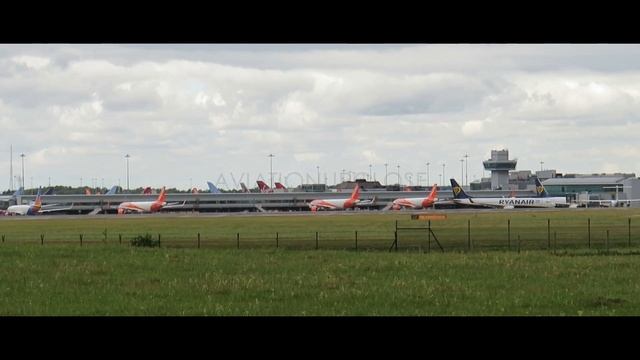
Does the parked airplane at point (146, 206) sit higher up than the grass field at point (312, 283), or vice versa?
the grass field at point (312, 283)

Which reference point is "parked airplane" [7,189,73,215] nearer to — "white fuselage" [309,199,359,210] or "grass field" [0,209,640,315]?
"white fuselage" [309,199,359,210]

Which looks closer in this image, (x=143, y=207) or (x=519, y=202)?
(x=519, y=202)

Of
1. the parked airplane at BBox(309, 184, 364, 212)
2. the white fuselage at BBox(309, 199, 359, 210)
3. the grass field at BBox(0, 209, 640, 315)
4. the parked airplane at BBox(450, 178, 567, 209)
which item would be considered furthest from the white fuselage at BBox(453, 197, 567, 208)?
the grass field at BBox(0, 209, 640, 315)

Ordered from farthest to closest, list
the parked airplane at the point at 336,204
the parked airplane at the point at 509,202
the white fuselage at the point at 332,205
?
1. the white fuselage at the point at 332,205
2. the parked airplane at the point at 336,204
3. the parked airplane at the point at 509,202

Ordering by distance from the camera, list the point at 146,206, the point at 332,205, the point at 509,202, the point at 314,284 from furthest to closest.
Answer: the point at 332,205
the point at 146,206
the point at 509,202
the point at 314,284

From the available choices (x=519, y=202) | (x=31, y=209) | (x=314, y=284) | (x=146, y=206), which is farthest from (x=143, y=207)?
(x=314, y=284)

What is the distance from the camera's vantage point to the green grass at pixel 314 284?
1884 centimetres

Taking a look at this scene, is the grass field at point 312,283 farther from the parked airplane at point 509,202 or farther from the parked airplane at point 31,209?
the parked airplane at point 31,209

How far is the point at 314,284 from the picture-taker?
77.3 feet

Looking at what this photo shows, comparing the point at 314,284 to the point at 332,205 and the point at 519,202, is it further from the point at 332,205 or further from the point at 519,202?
the point at 332,205

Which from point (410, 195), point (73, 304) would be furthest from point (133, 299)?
point (410, 195)

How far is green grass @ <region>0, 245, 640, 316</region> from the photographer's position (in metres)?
18.8

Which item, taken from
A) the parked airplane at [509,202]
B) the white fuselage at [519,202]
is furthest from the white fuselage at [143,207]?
the white fuselage at [519,202]
